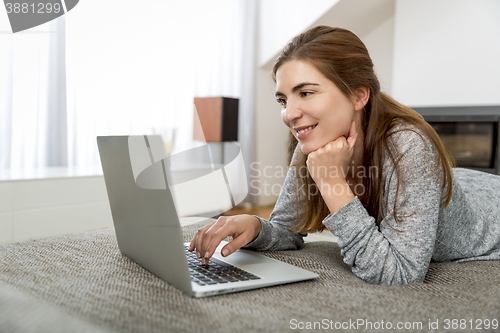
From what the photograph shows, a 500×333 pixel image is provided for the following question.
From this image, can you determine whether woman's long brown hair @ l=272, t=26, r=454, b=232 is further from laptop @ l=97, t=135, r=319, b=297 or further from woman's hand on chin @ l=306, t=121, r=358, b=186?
laptop @ l=97, t=135, r=319, b=297

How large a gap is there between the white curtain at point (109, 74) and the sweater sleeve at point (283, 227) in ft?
7.29

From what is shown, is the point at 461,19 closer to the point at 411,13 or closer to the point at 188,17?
the point at 411,13

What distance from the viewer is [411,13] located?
13.1 ft

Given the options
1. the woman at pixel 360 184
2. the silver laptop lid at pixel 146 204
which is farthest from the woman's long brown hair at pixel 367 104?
the silver laptop lid at pixel 146 204

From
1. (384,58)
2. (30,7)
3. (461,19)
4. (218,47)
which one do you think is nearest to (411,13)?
(461,19)

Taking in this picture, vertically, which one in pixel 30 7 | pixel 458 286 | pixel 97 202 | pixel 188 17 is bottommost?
pixel 97 202

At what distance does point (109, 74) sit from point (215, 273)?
3016mm

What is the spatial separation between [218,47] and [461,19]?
7.71ft

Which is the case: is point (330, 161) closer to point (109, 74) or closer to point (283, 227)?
point (283, 227)

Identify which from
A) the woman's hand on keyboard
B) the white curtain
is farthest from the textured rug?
the white curtain

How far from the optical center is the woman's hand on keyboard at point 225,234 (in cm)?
93

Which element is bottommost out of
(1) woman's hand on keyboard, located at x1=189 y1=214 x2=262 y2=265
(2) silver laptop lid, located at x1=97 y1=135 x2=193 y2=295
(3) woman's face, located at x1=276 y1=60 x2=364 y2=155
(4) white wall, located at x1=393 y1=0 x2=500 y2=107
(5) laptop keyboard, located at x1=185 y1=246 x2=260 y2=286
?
(5) laptop keyboard, located at x1=185 y1=246 x2=260 y2=286

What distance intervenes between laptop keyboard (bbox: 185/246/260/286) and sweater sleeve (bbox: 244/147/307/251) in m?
0.20

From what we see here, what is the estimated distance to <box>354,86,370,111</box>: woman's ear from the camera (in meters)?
1.14
